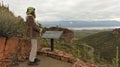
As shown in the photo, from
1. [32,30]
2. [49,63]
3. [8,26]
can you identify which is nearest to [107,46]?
[49,63]

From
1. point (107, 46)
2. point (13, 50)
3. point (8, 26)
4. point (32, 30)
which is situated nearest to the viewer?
point (32, 30)

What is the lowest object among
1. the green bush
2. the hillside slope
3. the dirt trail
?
the hillside slope

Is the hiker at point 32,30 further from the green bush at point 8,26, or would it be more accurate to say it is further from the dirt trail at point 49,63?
the green bush at point 8,26

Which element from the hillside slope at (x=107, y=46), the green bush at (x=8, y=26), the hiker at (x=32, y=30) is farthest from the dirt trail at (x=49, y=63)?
the hillside slope at (x=107, y=46)

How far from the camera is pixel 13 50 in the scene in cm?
1057

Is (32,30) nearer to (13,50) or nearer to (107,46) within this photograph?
(13,50)

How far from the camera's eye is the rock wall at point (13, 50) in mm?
10278

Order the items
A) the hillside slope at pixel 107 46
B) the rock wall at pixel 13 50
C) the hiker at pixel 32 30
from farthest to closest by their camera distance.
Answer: the hillside slope at pixel 107 46 < the rock wall at pixel 13 50 < the hiker at pixel 32 30

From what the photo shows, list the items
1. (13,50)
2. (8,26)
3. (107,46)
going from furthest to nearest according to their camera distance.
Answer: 1. (107,46)
2. (8,26)
3. (13,50)

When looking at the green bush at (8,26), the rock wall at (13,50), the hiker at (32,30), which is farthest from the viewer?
the green bush at (8,26)

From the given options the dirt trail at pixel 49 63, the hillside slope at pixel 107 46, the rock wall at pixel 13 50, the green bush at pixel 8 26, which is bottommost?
the hillside slope at pixel 107 46

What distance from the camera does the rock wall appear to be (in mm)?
10278

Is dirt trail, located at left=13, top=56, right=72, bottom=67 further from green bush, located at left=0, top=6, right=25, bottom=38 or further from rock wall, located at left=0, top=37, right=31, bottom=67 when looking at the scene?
green bush, located at left=0, top=6, right=25, bottom=38

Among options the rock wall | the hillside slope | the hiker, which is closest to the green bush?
the rock wall
